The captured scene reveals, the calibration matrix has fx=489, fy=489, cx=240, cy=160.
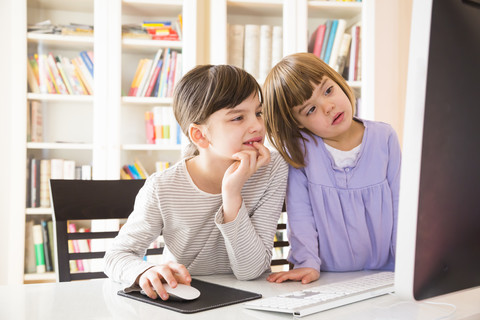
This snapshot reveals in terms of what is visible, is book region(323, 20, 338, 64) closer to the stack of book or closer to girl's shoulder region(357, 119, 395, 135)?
the stack of book

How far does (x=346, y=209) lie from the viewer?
1.32 m

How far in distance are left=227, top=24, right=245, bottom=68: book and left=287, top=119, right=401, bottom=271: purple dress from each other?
1.72 m

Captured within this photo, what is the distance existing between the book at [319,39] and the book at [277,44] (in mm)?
208

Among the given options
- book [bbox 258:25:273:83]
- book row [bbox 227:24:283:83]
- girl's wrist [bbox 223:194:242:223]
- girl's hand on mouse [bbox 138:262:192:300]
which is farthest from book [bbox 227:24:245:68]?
girl's hand on mouse [bbox 138:262:192:300]

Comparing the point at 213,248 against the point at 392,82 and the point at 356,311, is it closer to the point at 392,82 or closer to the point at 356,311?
the point at 356,311

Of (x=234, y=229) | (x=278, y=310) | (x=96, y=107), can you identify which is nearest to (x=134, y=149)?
(x=96, y=107)

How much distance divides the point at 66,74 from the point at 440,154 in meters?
2.65

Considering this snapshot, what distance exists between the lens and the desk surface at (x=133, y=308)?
2.42 feet

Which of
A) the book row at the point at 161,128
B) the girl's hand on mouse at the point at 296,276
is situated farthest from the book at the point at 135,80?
the girl's hand on mouse at the point at 296,276

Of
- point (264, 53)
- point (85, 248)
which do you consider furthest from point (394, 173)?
point (85, 248)

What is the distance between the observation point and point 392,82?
10.1 feet

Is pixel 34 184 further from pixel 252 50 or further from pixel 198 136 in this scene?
pixel 198 136

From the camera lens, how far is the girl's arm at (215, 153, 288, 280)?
1.09m

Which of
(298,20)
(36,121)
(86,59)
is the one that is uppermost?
(298,20)
